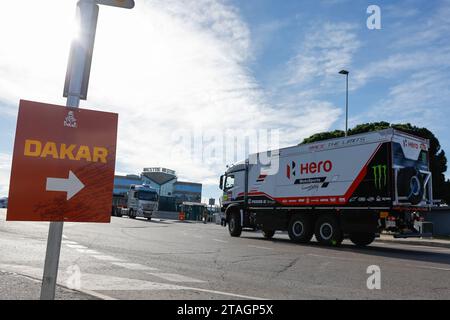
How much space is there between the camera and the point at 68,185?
9.69 feet

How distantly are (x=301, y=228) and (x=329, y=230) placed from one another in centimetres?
148

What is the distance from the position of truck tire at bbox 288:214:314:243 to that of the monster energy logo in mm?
3466

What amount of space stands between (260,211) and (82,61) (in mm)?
16905

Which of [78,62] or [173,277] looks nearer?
[78,62]

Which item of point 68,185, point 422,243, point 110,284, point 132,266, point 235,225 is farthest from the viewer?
point 235,225

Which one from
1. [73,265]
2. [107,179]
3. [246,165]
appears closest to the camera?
[107,179]

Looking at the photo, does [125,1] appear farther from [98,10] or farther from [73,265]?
[73,265]

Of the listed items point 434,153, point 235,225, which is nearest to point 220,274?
point 235,225

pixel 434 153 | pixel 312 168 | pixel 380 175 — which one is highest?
pixel 434 153

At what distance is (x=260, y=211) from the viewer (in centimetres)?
1958

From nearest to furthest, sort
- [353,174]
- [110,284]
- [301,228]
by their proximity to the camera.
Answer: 1. [110,284]
2. [353,174]
3. [301,228]

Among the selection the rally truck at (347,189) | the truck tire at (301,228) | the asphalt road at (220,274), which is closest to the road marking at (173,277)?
the asphalt road at (220,274)

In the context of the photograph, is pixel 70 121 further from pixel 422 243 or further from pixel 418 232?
pixel 422 243
